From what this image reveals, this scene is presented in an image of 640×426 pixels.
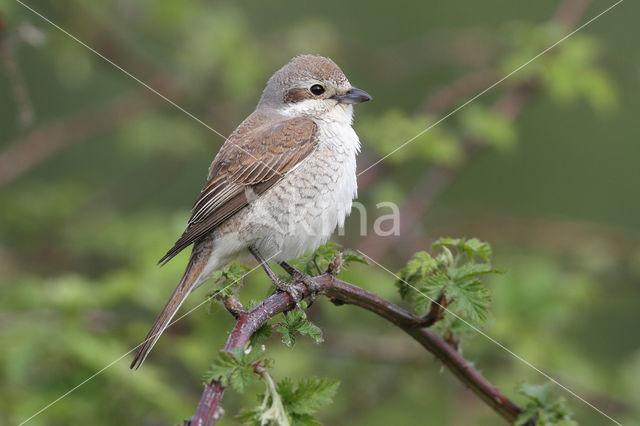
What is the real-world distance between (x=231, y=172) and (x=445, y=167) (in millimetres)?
2058

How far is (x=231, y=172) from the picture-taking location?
3354mm

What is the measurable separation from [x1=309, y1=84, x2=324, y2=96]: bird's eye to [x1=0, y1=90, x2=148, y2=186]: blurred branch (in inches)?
81.5

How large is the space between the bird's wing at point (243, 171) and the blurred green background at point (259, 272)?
0.51m

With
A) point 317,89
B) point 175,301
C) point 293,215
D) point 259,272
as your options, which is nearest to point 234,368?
point 175,301

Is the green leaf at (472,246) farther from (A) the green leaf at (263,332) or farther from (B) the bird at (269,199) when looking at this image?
(B) the bird at (269,199)

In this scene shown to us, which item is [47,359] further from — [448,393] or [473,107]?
[473,107]

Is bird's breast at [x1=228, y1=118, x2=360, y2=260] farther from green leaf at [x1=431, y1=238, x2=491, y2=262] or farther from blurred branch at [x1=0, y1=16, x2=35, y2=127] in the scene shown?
green leaf at [x1=431, y1=238, x2=491, y2=262]

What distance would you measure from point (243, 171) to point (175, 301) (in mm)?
658

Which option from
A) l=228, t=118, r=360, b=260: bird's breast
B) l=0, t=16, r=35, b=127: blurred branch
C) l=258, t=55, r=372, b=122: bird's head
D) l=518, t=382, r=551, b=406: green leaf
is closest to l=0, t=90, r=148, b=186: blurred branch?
l=0, t=16, r=35, b=127: blurred branch

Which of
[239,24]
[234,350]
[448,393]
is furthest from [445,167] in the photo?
[234,350]

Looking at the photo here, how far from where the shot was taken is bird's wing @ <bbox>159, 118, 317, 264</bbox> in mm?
3287

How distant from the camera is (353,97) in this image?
3.87 m

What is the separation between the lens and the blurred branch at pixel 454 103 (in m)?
4.75

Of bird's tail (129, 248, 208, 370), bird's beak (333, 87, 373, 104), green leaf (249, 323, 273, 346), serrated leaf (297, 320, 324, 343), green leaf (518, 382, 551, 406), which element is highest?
bird's beak (333, 87, 373, 104)
